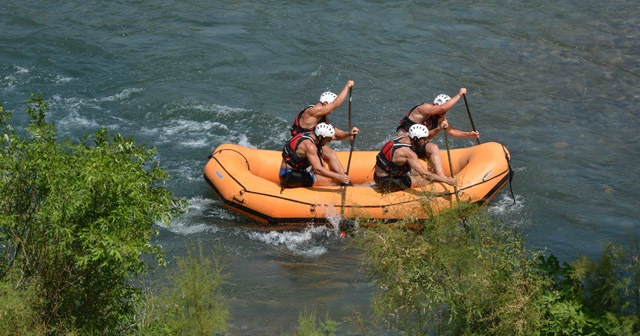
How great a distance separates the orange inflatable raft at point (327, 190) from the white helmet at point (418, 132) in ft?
2.46

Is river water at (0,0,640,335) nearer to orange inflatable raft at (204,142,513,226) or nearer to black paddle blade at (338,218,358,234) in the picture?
black paddle blade at (338,218,358,234)

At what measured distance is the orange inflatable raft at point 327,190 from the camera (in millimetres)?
10766

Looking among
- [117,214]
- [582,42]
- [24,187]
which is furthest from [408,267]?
[582,42]

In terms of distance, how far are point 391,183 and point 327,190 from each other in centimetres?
86

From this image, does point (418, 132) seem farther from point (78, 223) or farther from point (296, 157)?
point (78, 223)

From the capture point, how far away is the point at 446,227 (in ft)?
22.8

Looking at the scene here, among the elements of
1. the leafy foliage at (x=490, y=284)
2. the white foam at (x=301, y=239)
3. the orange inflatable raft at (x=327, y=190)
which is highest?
→ the leafy foliage at (x=490, y=284)

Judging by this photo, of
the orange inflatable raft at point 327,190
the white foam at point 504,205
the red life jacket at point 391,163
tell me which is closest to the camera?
the orange inflatable raft at point 327,190

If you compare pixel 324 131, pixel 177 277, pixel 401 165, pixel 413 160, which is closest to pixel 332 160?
pixel 324 131

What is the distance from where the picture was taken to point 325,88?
51.5ft

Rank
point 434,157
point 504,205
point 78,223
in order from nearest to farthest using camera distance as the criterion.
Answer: point 78,223 < point 434,157 < point 504,205

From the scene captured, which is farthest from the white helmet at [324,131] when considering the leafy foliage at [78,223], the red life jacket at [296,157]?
the leafy foliage at [78,223]

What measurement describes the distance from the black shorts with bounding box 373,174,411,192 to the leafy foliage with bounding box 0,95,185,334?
458 cm

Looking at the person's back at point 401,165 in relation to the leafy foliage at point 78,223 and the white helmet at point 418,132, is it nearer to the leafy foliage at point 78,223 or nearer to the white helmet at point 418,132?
the white helmet at point 418,132
